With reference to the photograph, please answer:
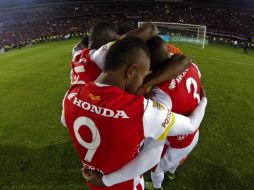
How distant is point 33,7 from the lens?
47094 mm

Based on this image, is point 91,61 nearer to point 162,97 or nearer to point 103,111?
point 162,97

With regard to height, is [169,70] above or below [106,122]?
above

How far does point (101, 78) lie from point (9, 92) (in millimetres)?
10984

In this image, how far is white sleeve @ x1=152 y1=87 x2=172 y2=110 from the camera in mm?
2506

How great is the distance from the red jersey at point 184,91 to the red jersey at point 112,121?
65 centimetres

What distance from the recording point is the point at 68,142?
22.7 feet

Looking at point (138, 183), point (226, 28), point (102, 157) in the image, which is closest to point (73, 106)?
point (102, 157)

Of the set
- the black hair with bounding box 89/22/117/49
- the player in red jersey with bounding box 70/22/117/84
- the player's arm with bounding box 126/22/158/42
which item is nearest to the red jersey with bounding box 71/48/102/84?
the player in red jersey with bounding box 70/22/117/84

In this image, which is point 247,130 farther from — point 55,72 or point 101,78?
point 55,72

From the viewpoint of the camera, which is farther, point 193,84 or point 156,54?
point 193,84

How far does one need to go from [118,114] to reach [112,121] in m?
0.07

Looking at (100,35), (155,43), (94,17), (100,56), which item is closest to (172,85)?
(155,43)

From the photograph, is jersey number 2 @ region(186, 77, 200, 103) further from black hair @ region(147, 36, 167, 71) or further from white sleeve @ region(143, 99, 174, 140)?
white sleeve @ region(143, 99, 174, 140)

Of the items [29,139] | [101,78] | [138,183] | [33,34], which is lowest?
[33,34]
